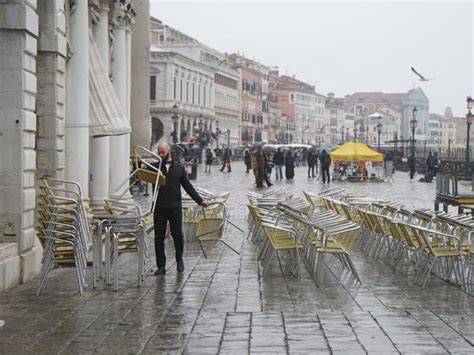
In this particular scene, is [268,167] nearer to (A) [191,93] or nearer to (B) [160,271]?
(B) [160,271]

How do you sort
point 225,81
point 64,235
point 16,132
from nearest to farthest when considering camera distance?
point 64,235
point 16,132
point 225,81

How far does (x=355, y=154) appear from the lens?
45.6 m

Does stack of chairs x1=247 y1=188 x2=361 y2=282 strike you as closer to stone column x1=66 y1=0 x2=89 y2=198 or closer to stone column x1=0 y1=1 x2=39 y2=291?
stone column x1=0 y1=1 x2=39 y2=291

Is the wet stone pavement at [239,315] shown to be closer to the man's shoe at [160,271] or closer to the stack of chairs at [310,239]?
the man's shoe at [160,271]

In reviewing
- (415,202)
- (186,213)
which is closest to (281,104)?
(415,202)

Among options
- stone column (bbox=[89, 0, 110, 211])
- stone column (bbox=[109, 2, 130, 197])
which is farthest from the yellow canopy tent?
stone column (bbox=[89, 0, 110, 211])

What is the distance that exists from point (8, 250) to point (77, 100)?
441cm

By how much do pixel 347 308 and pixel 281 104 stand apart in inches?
7466

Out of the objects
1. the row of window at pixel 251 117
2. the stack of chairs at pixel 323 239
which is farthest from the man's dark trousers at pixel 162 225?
the row of window at pixel 251 117

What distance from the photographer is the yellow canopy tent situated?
4528cm

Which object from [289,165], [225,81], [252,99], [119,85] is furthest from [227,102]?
[119,85]

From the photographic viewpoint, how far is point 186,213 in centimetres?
1752

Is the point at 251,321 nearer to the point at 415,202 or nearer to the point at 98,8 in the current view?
the point at 98,8

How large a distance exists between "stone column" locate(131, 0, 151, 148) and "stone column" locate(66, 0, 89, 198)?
12015 mm
